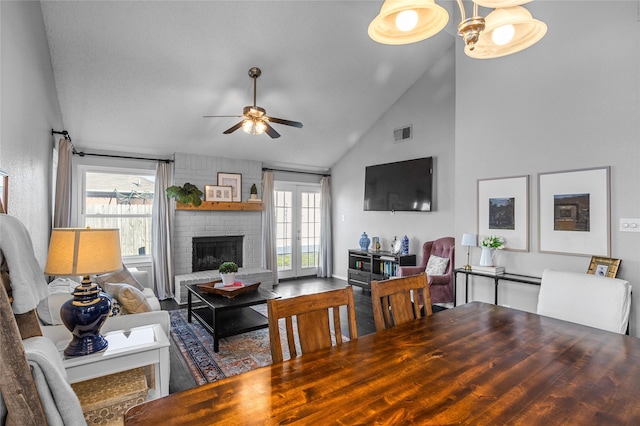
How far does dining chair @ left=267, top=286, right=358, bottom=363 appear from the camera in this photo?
1322 millimetres

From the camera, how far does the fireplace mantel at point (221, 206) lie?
5.31 m

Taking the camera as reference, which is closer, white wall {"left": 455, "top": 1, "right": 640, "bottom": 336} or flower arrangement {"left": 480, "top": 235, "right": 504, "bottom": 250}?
white wall {"left": 455, "top": 1, "right": 640, "bottom": 336}

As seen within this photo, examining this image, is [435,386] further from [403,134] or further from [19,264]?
[403,134]

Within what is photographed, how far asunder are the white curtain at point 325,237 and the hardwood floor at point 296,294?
0.83 ft

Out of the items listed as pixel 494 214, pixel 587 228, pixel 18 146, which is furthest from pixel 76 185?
→ pixel 587 228

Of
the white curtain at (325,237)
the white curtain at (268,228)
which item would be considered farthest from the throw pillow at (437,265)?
the white curtain at (268,228)

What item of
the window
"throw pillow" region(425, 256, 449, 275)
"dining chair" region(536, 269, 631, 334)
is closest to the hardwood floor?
"throw pillow" region(425, 256, 449, 275)

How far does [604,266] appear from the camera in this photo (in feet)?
8.64

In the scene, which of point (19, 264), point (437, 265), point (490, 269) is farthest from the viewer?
point (437, 265)

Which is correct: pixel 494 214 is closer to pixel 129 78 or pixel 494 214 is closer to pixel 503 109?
pixel 503 109

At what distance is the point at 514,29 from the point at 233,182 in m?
5.04

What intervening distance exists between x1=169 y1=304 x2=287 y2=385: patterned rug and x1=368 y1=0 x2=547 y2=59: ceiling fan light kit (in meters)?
2.67

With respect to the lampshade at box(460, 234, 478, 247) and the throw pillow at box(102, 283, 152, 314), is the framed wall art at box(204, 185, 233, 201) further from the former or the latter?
the lampshade at box(460, 234, 478, 247)

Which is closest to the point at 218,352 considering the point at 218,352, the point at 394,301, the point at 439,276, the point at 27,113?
the point at 218,352
